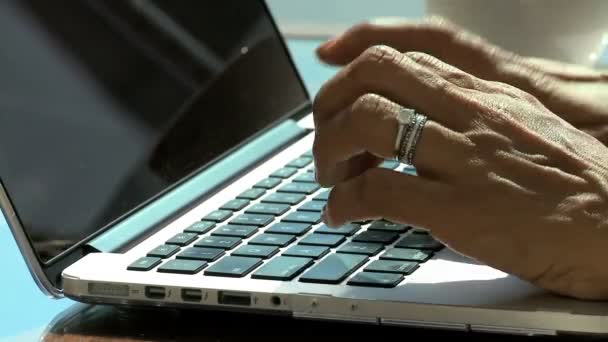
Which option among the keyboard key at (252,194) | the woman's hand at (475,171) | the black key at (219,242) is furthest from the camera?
the keyboard key at (252,194)

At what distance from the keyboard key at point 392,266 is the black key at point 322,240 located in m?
0.05

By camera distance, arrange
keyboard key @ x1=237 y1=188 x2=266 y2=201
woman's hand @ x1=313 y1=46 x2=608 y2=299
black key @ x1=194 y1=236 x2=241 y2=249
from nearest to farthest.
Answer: woman's hand @ x1=313 y1=46 x2=608 y2=299 → black key @ x1=194 y1=236 x2=241 y2=249 → keyboard key @ x1=237 y1=188 x2=266 y2=201

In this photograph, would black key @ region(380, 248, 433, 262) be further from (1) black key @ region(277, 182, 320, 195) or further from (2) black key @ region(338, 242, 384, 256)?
(1) black key @ region(277, 182, 320, 195)

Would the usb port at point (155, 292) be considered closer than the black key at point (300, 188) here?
Yes

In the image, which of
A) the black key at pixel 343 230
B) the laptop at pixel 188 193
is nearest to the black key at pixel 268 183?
the laptop at pixel 188 193

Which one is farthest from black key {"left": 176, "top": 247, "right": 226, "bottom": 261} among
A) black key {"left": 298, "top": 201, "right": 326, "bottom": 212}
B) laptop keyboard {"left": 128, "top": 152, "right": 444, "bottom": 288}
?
black key {"left": 298, "top": 201, "right": 326, "bottom": 212}

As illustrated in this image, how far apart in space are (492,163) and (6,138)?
0.96 feet

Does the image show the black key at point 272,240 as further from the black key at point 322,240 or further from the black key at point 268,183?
the black key at point 268,183

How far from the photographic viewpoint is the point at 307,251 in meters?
0.64

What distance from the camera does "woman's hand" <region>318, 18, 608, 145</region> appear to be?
746mm

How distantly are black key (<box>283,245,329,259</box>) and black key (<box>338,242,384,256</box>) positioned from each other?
0.01 metres

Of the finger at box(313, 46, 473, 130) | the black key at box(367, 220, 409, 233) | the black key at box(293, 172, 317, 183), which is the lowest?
the black key at box(367, 220, 409, 233)

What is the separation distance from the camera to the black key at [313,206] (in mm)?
729

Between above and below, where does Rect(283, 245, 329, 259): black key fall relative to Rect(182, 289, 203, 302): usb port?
above
